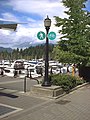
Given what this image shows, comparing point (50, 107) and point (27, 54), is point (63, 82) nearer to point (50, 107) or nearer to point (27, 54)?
point (50, 107)

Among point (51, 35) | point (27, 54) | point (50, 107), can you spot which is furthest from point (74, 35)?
point (27, 54)

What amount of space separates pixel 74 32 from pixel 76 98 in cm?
782

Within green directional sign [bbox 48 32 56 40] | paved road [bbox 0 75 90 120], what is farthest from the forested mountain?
paved road [bbox 0 75 90 120]

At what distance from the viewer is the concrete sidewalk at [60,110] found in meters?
9.47

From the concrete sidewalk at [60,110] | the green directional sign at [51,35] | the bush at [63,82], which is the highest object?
the green directional sign at [51,35]

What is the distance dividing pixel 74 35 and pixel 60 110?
33.1 feet

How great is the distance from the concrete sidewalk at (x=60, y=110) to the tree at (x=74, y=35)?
6149mm

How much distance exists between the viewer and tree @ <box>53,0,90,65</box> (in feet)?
63.4

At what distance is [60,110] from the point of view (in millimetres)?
10648

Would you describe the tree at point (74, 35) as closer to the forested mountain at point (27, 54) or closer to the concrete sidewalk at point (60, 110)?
the concrete sidewalk at point (60, 110)

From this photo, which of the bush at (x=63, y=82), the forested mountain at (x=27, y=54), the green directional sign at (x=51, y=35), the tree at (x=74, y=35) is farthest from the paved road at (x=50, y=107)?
the forested mountain at (x=27, y=54)

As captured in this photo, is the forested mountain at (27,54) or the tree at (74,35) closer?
the tree at (74,35)

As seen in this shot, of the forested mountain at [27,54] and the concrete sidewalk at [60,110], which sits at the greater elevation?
the forested mountain at [27,54]

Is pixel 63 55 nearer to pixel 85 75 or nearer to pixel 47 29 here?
pixel 85 75
